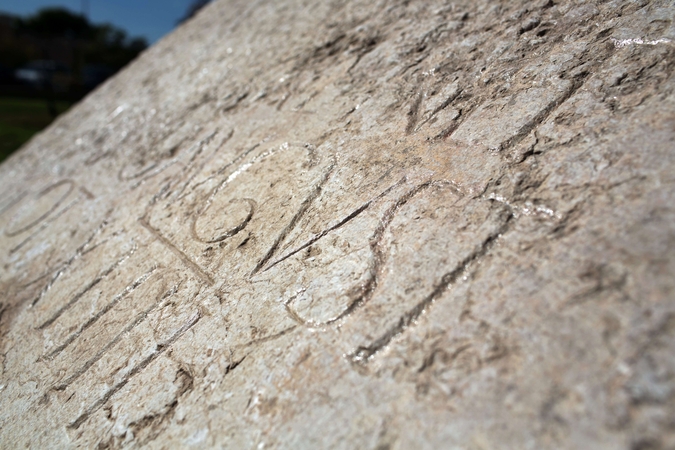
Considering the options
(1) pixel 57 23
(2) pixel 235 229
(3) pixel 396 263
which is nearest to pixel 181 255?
(2) pixel 235 229

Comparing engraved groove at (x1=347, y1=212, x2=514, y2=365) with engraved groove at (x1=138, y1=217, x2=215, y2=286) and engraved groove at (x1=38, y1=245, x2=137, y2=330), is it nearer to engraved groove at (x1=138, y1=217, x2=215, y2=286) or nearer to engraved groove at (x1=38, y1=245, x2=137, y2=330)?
engraved groove at (x1=138, y1=217, x2=215, y2=286)

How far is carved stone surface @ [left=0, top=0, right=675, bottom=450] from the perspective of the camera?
78cm

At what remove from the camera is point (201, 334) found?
1.14 m

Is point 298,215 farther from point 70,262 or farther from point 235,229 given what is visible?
point 70,262

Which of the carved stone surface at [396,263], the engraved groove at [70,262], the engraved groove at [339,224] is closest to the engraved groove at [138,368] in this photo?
the carved stone surface at [396,263]

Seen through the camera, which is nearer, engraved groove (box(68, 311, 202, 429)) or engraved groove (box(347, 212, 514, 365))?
engraved groove (box(347, 212, 514, 365))

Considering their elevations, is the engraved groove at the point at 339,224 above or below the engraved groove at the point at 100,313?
below

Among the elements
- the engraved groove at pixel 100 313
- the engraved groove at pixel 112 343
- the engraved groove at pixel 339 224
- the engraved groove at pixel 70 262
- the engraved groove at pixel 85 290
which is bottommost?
the engraved groove at pixel 339 224

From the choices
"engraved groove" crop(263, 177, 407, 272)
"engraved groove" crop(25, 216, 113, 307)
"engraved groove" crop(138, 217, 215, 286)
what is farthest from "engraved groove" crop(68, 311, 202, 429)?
"engraved groove" crop(25, 216, 113, 307)

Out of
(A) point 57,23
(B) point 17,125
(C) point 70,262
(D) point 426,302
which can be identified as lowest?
(D) point 426,302

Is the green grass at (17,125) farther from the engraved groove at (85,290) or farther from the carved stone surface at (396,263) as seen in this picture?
the engraved groove at (85,290)

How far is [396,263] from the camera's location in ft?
3.41

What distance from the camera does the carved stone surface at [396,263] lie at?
0.78m

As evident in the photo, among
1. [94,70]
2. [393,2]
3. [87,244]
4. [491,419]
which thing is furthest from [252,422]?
[94,70]
